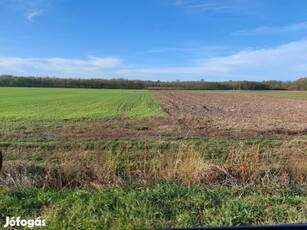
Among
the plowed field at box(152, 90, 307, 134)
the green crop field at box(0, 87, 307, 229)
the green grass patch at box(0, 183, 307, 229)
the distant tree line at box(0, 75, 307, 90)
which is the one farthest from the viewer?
the distant tree line at box(0, 75, 307, 90)

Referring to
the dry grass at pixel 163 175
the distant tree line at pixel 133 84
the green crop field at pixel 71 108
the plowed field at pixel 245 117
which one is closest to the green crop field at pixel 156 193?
the dry grass at pixel 163 175

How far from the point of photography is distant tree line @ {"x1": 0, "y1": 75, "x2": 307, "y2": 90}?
146500 mm

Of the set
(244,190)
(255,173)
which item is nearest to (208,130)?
(255,173)

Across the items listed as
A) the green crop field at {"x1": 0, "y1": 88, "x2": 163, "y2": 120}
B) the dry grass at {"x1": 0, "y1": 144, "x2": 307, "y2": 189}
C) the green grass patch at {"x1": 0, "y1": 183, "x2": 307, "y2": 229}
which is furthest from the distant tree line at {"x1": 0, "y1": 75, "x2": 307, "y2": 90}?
the green grass patch at {"x1": 0, "y1": 183, "x2": 307, "y2": 229}

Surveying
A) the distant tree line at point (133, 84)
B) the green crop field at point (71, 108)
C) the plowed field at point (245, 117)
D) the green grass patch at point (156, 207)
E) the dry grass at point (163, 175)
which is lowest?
the green crop field at point (71, 108)

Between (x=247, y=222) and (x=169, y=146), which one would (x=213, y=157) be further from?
(x=247, y=222)

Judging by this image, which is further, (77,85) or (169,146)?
(77,85)

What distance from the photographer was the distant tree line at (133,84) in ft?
481

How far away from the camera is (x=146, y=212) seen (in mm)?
5039

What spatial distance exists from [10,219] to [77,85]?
15274cm

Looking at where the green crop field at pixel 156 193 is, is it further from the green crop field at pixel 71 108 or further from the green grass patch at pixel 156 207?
the green crop field at pixel 71 108

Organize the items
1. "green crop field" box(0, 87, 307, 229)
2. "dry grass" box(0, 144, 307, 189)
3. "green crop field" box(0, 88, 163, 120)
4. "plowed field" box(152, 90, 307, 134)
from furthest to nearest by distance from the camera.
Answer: "green crop field" box(0, 88, 163, 120), "plowed field" box(152, 90, 307, 134), "dry grass" box(0, 144, 307, 189), "green crop field" box(0, 87, 307, 229)

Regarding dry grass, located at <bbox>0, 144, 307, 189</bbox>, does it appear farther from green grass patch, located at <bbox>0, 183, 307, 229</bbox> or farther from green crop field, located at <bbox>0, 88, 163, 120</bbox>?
green crop field, located at <bbox>0, 88, 163, 120</bbox>

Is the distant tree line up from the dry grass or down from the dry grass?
up
